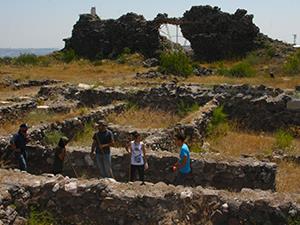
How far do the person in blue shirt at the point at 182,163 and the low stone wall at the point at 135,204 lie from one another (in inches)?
64.8

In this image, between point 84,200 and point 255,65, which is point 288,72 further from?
point 84,200

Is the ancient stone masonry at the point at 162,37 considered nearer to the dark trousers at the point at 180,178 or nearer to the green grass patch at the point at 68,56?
the green grass patch at the point at 68,56

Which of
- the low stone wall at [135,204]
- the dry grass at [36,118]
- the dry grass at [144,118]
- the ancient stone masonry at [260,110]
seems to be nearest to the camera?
the low stone wall at [135,204]

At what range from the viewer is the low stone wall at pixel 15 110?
1511cm

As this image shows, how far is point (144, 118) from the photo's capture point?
53.6 feet

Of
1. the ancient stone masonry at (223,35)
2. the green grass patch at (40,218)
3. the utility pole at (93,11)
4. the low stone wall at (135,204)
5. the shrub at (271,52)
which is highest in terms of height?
the utility pole at (93,11)

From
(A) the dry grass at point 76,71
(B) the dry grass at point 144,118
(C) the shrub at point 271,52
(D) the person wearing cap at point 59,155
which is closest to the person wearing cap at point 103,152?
(D) the person wearing cap at point 59,155

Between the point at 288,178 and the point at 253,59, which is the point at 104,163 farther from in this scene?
the point at 253,59

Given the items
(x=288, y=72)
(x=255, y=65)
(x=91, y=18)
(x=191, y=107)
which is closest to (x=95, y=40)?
(x=91, y=18)

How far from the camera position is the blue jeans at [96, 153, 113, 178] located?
9578 millimetres

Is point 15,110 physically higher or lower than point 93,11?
lower

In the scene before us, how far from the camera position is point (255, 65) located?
1416 inches

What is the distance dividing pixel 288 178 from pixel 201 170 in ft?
7.41

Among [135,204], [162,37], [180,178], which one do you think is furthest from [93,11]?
[135,204]
